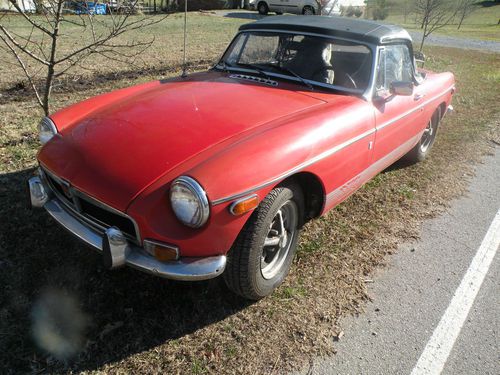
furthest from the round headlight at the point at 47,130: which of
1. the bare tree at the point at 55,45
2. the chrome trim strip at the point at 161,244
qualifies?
the chrome trim strip at the point at 161,244

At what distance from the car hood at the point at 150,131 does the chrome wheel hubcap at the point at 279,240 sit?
1.93 feet

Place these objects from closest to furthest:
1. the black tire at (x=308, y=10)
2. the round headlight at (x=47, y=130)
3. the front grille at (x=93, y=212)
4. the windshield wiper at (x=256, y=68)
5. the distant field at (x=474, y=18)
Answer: the front grille at (x=93, y=212) < the round headlight at (x=47, y=130) < the windshield wiper at (x=256, y=68) < the black tire at (x=308, y=10) < the distant field at (x=474, y=18)

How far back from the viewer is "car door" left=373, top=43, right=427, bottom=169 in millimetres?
3248

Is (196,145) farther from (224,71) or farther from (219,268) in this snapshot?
(224,71)

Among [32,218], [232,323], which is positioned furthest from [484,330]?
[32,218]

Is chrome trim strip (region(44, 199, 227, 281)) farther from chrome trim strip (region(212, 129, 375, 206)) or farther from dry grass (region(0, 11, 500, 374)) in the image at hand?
dry grass (region(0, 11, 500, 374))

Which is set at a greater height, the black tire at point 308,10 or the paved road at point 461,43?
the black tire at point 308,10

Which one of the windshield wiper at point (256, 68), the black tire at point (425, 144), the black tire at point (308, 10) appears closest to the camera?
the windshield wiper at point (256, 68)

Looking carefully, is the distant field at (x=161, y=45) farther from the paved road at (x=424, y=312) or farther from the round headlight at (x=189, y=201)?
the paved road at (x=424, y=312)

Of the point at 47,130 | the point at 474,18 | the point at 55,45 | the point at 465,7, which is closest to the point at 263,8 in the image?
the point at 465,7

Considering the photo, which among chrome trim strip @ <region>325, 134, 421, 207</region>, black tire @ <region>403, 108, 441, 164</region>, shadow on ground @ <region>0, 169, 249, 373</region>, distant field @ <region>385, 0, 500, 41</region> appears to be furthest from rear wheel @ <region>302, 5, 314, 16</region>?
shadow on ground @ <region>0, 169, 249, 373</region>

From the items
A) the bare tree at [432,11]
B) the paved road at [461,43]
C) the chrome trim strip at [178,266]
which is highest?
the bare tree at [432,11]

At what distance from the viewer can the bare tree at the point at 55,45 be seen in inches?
144

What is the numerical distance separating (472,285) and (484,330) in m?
0.45
